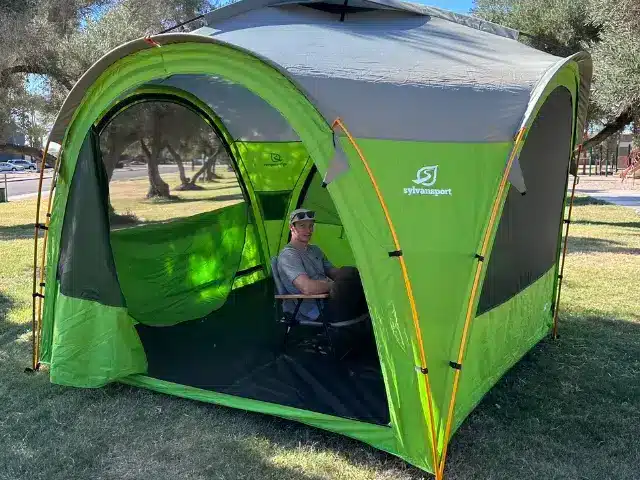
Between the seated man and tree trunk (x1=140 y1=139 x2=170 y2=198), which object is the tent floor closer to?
the seated man

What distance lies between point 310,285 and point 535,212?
169 cm

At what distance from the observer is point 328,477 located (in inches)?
119

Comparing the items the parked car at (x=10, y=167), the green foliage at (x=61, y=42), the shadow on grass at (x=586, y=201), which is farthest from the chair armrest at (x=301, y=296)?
the parked car at (x=10, y=167)

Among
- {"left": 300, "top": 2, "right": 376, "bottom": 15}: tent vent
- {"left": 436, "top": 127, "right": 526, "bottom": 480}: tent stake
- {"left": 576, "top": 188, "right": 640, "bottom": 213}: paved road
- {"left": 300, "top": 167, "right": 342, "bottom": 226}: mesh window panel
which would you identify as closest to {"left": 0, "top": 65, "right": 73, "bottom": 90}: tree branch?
{"left": 300, "top": 167, "right": 342, "bottom": 226}: mesh window panel

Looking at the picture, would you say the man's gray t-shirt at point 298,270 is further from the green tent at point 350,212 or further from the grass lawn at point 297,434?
the grass lawn at point 297,434

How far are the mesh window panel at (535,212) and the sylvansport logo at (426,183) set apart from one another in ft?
1.74

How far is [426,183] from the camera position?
313 cm

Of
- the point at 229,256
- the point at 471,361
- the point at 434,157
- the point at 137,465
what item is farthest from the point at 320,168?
the point at 229,256

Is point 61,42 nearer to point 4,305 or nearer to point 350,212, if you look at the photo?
point 4,305

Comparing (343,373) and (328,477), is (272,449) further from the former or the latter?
(343,373)

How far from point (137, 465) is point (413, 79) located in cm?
263

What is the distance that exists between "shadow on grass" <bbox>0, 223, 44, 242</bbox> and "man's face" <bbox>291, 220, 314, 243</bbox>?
825cm

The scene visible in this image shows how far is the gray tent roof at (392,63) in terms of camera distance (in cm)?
324

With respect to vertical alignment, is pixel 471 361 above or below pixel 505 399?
above
